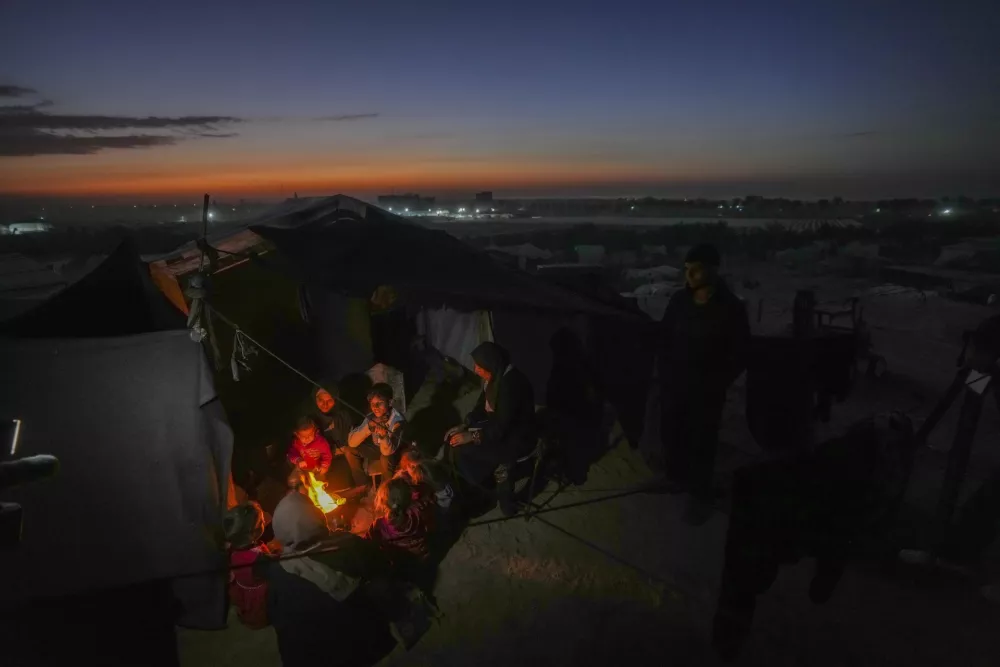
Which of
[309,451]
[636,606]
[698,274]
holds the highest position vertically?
[698,274]

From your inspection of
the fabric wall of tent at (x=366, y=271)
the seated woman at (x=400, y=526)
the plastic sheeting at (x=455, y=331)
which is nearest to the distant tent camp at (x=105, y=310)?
the fabric wall of tent at (x=366, y=271)

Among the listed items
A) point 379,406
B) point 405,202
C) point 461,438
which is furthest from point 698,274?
point 405,202

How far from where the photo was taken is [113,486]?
354 centimetres

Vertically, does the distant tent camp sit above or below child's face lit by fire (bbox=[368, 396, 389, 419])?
above

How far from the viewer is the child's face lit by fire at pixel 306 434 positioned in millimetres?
4812

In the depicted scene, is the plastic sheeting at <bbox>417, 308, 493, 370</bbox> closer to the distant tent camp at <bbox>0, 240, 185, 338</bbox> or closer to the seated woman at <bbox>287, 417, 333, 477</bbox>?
the seated woman at <bbox>287, 417, 333, 477</bbox>

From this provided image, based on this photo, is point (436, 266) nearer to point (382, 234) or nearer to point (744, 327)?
point (382, 234)

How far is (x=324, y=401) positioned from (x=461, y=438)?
1.25 meters

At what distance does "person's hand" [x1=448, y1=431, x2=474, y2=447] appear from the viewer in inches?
199

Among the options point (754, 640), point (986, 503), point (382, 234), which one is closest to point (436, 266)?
point (382, 234)

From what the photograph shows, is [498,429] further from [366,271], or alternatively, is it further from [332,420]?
[366,271]

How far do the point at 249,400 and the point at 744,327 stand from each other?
179 inches

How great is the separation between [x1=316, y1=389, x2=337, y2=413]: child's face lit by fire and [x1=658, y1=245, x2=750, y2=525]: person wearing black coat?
290 cm

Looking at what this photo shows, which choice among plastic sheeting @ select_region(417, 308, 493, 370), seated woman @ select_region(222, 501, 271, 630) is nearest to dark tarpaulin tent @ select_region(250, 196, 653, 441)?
plastic sheeting @ select_region(417, 308, 493, 370)
